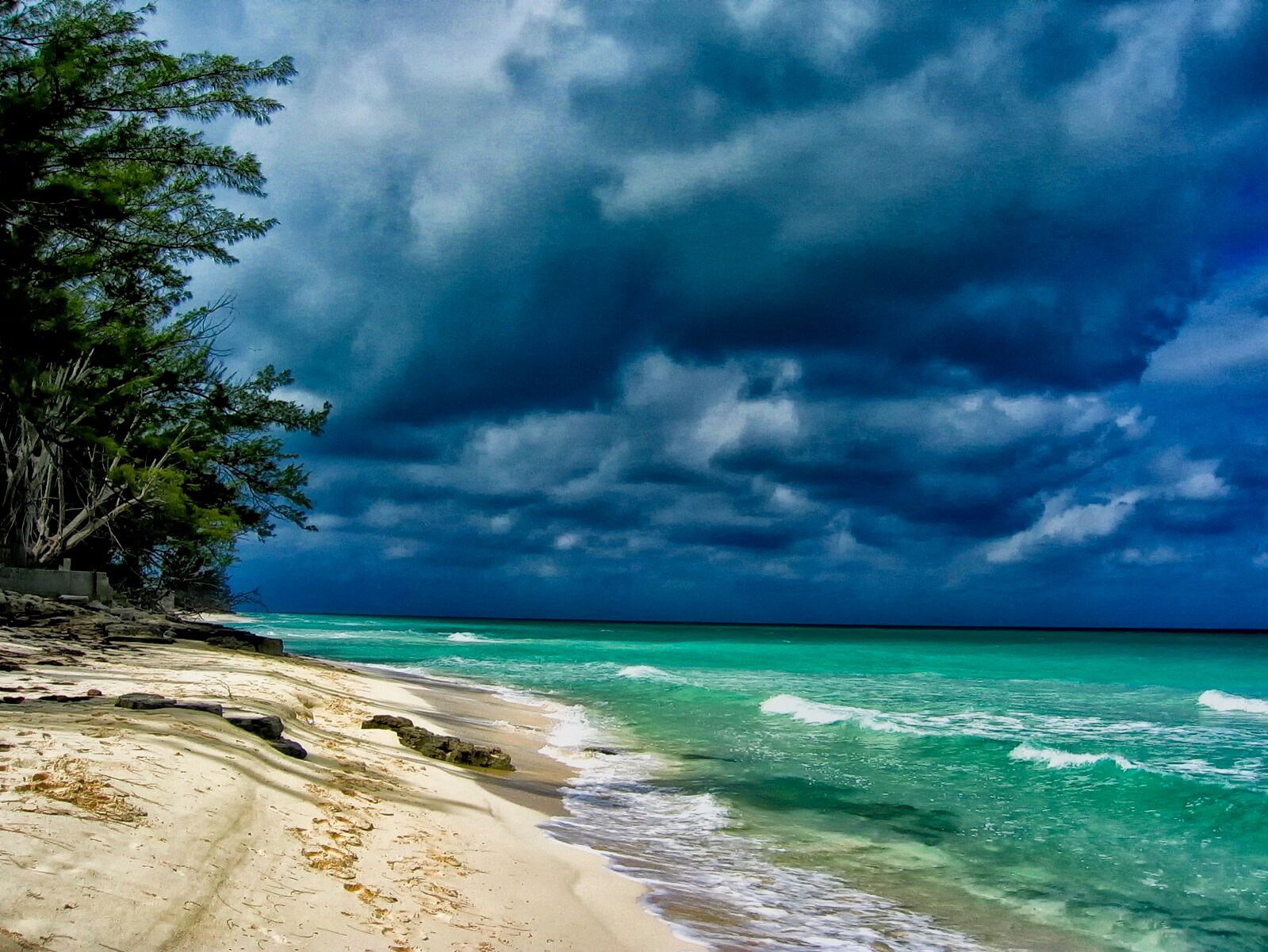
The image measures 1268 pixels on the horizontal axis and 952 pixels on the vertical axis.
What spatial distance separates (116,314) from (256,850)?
18.2m

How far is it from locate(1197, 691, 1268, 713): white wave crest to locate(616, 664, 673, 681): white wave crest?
16995 millimetres

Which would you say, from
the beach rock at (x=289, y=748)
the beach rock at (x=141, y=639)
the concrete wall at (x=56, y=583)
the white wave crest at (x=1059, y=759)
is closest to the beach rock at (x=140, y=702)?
the beach rock at (x=289, y=748)

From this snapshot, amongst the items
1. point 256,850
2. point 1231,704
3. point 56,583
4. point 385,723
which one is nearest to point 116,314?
point 56,583

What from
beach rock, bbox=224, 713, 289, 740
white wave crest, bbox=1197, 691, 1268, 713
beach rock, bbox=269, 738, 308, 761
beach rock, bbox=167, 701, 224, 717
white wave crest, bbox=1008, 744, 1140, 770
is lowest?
white wave crest, bbox=1197, 691, 1268, 713

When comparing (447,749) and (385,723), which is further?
(385,723)

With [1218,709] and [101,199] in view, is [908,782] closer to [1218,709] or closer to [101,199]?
[101,199]

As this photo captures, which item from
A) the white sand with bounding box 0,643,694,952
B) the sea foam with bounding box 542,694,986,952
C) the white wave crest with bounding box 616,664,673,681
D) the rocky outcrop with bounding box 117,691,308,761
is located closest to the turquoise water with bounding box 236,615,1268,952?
the sea foam with bounding box 542,694,986,952

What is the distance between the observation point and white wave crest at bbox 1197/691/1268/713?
2364 centimetres

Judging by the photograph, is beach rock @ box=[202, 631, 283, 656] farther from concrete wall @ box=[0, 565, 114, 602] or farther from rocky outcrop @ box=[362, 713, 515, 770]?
rocky outcrop @ box=[362, 713, 515, 770]

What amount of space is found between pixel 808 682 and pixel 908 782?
19.2 metres

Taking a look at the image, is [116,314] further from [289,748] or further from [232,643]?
[289,748]

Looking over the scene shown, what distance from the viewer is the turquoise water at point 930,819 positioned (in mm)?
6719

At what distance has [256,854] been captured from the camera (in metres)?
4.87

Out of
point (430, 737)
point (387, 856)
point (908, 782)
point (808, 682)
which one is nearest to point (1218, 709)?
point (808, 682)
